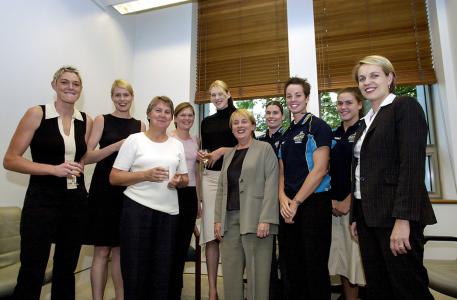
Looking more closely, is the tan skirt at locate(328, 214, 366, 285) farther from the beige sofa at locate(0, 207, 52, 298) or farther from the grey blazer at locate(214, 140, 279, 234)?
the beige sofa at locate(0, 207, 52, 298)

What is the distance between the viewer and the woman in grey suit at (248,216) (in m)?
1.79

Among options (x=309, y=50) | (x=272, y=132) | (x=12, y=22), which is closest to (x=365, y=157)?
(x=272, y=132)

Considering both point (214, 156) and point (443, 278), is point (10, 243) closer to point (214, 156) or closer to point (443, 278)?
point (214, 156)

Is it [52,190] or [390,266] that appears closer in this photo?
[390,266]

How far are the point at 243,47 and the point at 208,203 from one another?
7.00 feet

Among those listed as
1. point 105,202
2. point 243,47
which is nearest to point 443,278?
point 105,202

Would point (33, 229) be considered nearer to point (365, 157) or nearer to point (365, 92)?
Result: point (365, 157)

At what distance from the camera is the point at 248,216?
5.98 feet

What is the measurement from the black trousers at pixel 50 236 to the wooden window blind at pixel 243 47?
2.29 m

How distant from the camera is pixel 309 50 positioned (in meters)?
3.25

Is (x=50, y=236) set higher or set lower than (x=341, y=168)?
lower

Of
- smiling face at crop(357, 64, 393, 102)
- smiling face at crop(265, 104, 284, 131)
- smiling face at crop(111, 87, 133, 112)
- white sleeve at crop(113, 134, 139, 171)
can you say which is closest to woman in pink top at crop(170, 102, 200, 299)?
smiling face at crop(111, 87, 133, 112)

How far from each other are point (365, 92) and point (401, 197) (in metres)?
0.55

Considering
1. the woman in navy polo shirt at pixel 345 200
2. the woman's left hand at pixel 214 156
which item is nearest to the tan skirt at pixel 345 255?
the woman in navy polo shirt at pixel 345 200
